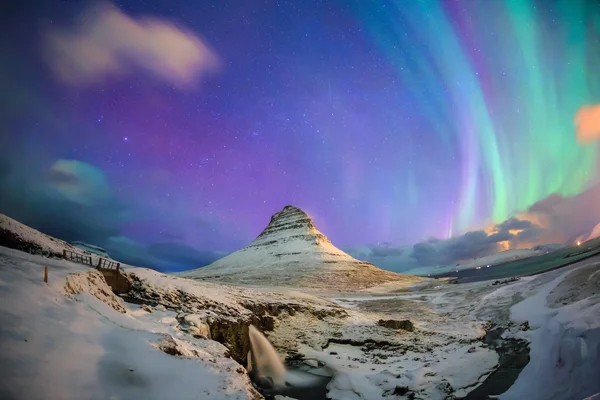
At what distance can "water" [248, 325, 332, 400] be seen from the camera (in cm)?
1590

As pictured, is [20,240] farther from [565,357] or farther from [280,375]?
[565,357]

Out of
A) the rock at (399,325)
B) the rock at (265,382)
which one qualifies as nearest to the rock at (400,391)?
the rock at (265,382)

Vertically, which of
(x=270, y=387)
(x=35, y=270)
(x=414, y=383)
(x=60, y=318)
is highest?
Answer: (x=35, y=270)

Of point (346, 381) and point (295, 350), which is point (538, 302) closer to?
point (346, 381)

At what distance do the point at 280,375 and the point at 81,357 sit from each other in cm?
1329

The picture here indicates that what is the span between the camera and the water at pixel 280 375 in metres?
15.9

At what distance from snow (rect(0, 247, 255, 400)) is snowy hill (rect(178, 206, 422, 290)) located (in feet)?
247

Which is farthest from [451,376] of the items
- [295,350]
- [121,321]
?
[121,321]

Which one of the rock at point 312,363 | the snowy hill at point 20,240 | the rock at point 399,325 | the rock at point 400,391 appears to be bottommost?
the rock at point 312,363

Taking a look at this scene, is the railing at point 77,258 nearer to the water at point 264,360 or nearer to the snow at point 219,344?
the snow at point 219,344

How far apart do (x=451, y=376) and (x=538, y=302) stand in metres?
15.3

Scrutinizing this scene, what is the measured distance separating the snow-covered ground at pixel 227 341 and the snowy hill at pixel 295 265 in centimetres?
5868

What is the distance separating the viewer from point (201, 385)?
27.4 feet

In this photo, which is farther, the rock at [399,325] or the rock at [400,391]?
the rock at [399,325]
